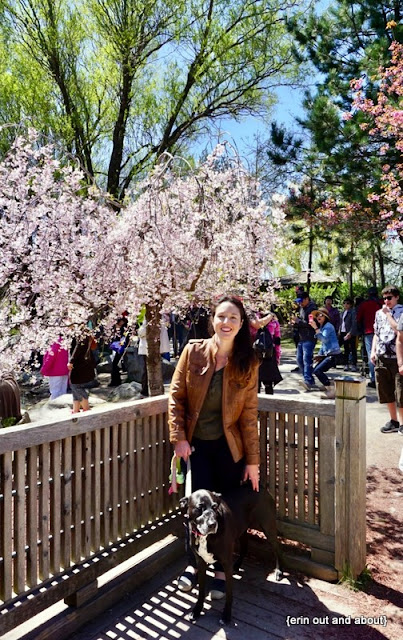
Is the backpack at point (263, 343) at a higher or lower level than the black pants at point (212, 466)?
higher

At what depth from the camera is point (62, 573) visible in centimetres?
259

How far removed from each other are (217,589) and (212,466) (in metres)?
0.72

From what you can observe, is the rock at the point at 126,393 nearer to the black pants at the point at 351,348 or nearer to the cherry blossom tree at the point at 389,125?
the black pants at the point at 351,348

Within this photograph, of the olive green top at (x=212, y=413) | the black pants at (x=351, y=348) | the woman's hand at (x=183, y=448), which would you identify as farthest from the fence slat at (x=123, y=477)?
the black pants at (x=351, y=348)

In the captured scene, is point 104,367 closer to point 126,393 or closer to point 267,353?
point 126,393

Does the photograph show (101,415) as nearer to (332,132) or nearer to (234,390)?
(234,390)

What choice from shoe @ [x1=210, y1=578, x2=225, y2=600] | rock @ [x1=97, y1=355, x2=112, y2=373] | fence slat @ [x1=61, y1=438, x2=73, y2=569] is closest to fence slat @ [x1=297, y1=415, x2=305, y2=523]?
shoe @ [x1=210, y1=578, x2=225, y2=600]

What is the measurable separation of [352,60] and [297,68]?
1.53m

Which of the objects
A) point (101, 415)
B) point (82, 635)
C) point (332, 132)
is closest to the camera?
point (82, 635)

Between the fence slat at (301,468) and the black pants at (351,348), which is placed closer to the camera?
the fence slat at (301,468)

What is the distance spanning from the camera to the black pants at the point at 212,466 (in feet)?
9.68

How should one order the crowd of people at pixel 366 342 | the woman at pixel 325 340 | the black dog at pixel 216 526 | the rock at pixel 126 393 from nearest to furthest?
the black dog at pixel 216 526 → the crowd of people at pixel 366 342 → the woman at pixel 325 340 → the rock at pixel 126 393

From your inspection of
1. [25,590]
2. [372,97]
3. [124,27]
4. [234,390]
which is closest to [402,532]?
[234,390]

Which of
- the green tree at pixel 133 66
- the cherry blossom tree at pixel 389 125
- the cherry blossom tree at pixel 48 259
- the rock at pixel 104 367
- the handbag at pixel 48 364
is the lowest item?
the rock at pixel 104 367
